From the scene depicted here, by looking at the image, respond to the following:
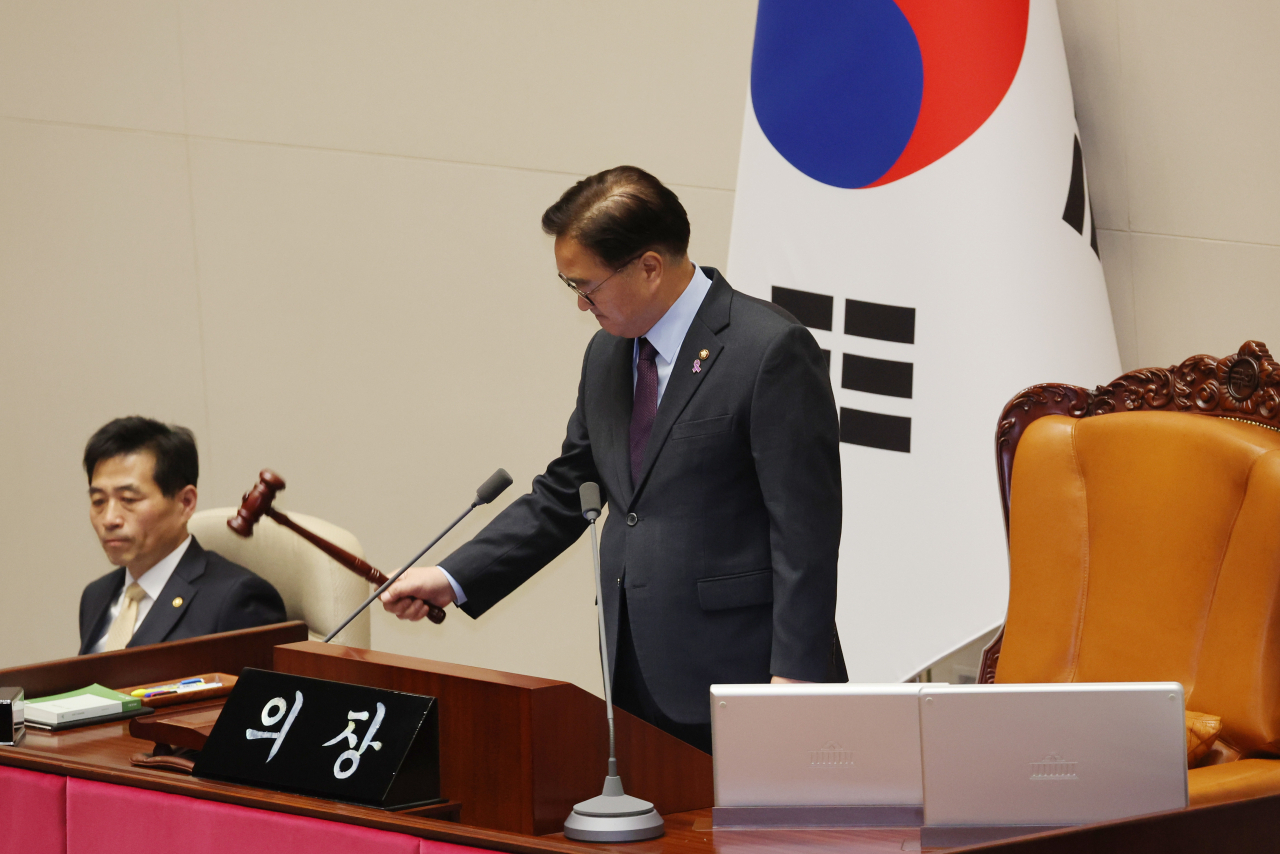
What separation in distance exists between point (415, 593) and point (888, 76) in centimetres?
152

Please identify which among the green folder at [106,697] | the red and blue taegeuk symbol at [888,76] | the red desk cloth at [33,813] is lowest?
the red desk cloth at [33,813]

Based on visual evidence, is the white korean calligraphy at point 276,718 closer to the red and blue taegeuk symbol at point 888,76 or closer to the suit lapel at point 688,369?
the suit lapel at point 688,369

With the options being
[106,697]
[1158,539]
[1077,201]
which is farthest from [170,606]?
[1077,201]

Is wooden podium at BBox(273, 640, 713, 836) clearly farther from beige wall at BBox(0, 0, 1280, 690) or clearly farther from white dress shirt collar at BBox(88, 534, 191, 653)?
beige wall at BBox(0, 0, 1280, 690)

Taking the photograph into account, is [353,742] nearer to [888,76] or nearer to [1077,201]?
[888,76]

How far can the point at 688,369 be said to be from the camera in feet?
6.17

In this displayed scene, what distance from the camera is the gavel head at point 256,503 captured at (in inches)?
98.4

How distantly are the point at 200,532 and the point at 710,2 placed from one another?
2085 mm

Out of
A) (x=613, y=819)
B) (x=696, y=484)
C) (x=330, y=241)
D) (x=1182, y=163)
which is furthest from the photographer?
(x=330, y=241)

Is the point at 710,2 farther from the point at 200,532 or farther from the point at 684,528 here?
the point at 684,528

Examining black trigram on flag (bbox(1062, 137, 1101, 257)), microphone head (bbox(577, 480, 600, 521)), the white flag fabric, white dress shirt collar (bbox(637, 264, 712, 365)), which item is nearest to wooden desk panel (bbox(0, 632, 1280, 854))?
microphone head (bbox(577, 480, 600, 521))

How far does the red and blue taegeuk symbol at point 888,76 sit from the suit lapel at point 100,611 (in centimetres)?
164

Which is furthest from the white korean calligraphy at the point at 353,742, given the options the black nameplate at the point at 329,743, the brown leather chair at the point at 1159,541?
the brown leather chair at the point at 1159,541

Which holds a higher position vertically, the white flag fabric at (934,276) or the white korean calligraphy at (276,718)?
the white flag fabric at (934,276)
